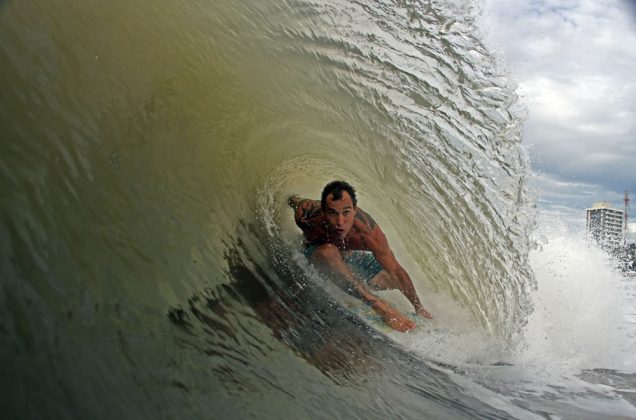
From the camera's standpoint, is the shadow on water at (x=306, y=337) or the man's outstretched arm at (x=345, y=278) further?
the man's outstretched arm at (x=345, y=278)

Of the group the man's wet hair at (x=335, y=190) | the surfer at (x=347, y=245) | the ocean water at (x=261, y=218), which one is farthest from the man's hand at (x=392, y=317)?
the man's wet hair at (x=335, y=190)

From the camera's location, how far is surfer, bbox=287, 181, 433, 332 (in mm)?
3973

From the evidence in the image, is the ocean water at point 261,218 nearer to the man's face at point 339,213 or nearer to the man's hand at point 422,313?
the man's hand at point 422,313

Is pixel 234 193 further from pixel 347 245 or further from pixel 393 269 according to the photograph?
pixel 393 269

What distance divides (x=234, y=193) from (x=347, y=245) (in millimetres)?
1208

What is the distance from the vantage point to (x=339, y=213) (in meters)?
3.99

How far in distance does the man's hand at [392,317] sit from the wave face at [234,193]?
23cm

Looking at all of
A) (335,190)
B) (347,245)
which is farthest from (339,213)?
(347,245)

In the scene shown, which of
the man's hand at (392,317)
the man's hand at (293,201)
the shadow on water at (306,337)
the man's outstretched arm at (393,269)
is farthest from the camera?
the man's hand at (293,201)

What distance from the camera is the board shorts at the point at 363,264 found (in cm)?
427

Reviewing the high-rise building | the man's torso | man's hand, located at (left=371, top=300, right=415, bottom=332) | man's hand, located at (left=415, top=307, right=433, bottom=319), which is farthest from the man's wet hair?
the high-rise building

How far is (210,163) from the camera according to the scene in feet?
9.85

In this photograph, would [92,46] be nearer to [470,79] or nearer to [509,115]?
[470,79]

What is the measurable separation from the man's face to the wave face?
321mm
